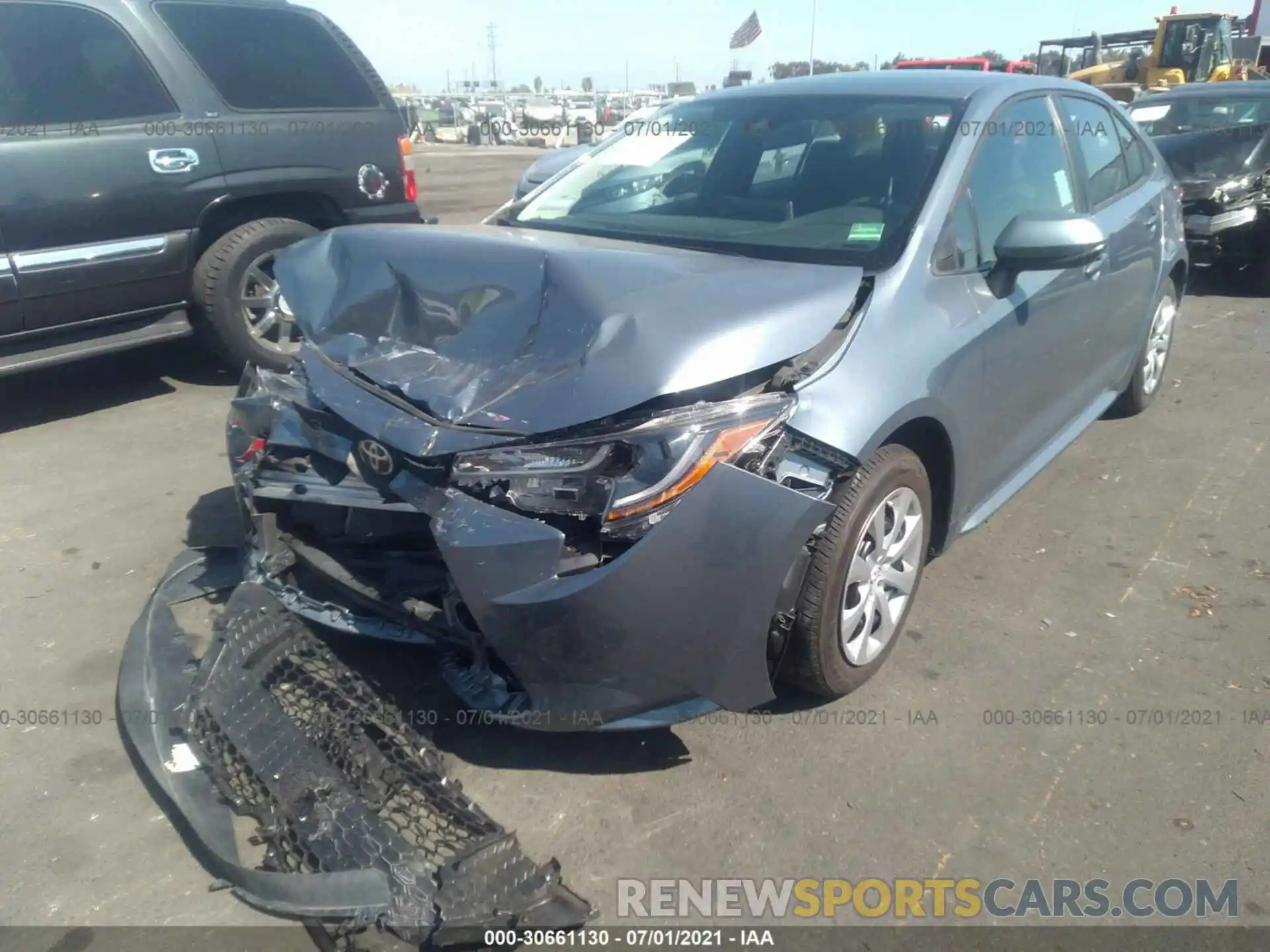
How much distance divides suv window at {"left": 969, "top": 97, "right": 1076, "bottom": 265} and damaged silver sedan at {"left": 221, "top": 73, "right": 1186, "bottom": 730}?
16 mm

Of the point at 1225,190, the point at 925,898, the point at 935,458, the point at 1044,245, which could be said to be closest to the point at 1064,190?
the point at 1044,245

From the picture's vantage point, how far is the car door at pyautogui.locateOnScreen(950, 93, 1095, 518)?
331 centimetres

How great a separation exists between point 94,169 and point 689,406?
13.6 ft

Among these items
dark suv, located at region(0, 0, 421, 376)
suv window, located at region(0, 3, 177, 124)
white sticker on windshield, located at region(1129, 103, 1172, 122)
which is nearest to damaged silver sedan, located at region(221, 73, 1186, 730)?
dark suv, located at region(0, 0, 421, 376)

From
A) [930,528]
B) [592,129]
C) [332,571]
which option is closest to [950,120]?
[930,528]

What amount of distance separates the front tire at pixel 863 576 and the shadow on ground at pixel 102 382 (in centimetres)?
448

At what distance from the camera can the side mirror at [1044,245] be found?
3135 millimetres

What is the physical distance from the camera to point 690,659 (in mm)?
2408

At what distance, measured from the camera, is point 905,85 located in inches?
148

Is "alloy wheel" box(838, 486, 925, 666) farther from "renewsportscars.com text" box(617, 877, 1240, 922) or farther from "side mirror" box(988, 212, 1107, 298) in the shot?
"side mirror" box(988, 212, 1107, 298)

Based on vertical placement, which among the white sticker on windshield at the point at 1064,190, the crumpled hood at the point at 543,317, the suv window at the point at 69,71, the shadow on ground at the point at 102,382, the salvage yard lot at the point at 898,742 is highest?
the suv window at the point at 69,71

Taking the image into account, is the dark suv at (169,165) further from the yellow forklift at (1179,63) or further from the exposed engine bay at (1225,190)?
the yellow forklift at (1179,63)

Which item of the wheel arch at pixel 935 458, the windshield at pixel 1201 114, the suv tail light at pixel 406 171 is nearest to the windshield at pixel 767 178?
the wheel arch at pixel 935 458

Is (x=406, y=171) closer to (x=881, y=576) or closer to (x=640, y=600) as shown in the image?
(x=881, y=576)
